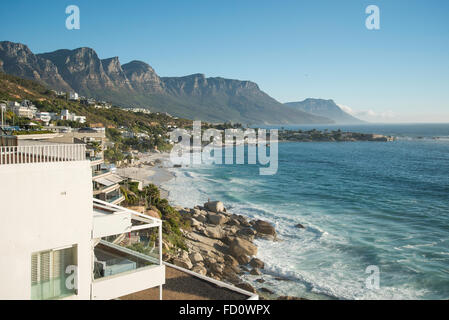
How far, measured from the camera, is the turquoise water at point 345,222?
17062mm

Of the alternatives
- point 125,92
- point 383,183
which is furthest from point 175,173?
point 125,92

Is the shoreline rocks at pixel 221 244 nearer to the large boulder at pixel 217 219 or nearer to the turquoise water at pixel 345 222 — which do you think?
the large boulder at pixel 217 219

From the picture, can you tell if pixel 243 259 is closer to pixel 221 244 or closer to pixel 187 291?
pixel 221 244

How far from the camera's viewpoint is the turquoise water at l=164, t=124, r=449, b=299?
17.1 m

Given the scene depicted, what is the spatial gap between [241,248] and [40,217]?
14.9 meters

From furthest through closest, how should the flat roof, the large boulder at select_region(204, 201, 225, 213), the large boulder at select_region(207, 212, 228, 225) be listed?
the large boulder at select_region(204, 201, 225, 213) → the large boulder at select_region(207, 212, 228, 225) → the flat roof

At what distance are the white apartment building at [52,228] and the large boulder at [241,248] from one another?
12229 mm

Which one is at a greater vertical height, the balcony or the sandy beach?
the balcony

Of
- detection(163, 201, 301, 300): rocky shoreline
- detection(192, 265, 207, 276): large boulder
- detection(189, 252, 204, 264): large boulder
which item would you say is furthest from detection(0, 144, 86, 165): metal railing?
detection(189, 252, 204, 264): large boulder

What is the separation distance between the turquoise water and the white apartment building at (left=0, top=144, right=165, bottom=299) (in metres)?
10.3

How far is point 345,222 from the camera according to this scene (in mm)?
27203

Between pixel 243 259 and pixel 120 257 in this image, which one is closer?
pixel 120 257

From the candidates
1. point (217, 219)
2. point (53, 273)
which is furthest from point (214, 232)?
point (53, 273)

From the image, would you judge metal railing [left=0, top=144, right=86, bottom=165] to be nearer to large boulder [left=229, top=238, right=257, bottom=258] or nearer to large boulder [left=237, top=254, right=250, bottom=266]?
large boulder [left=237, top=254, right=250, bottom=266]
